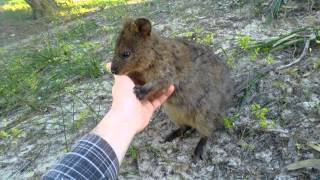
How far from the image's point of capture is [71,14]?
9547 millimetres

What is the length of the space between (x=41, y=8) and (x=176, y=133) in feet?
21.4

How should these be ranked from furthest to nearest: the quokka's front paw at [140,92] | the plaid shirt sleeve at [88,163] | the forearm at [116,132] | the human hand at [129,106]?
the quokka's front paw at [140,92] < the human hand at [129,106] < the forearm at [116,132] < the plaid shirt sleeve at [88,163]

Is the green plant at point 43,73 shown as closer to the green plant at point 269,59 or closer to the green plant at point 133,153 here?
the green plant at point 133,153

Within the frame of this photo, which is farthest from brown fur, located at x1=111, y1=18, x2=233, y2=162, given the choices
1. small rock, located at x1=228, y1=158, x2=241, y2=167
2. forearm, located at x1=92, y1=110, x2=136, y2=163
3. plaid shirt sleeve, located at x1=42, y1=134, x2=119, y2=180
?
plaid shirt sleeve, located at x1=42, y1=134, x2=119, y2=180

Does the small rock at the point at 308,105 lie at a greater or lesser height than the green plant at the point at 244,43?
lesser

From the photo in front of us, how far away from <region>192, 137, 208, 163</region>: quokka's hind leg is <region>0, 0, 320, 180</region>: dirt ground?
0.04 meters

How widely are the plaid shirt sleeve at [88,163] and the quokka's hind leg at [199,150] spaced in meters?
1.27

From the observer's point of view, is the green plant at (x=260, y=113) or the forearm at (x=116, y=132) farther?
the green plant at (x=260, y=113)

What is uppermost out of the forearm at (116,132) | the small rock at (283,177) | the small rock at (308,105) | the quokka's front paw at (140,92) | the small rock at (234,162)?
the forearm at (116,132)

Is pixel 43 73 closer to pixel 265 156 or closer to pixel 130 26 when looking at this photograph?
pixel 130 26

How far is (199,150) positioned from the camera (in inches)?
158

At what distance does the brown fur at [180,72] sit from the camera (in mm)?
3889

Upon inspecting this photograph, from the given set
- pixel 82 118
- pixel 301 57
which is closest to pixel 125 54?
pixel 82 118

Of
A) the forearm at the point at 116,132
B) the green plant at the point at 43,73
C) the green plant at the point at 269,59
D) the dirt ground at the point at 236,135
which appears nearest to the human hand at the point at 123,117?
the forearm at the point at 116,132
